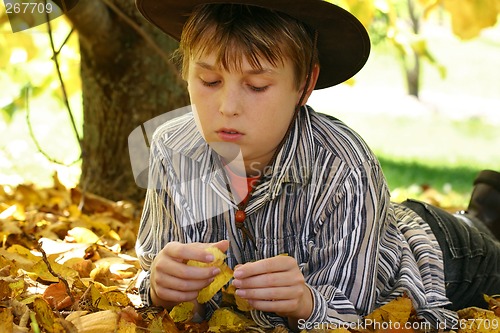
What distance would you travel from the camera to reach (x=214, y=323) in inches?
75.7

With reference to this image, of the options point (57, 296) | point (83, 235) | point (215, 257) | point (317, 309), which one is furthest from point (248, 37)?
point (83, 235)

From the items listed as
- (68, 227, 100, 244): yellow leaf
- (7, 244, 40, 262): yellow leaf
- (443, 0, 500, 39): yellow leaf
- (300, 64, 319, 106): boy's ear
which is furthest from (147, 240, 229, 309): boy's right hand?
(443, 0, 500, 39): yellow leaf

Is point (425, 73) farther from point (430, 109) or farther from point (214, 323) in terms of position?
point (214, 323)

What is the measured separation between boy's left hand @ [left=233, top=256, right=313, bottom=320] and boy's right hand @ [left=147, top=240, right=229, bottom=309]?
0.23 ft

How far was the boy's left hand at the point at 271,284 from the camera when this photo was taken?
1.79 metres

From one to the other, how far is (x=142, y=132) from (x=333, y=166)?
4.70ft

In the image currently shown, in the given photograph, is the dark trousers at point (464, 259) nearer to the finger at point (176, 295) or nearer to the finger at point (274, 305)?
the finger at point (274, 305)

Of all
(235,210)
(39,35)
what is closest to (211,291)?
(235,210)

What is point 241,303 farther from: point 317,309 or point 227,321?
point 317,309

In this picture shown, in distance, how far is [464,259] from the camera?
99.5 inches

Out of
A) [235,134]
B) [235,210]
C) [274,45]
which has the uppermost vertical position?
[274,45]

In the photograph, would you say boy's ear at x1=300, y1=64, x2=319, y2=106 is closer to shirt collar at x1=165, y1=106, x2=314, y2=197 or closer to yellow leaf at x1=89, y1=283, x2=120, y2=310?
shirt collar at x1=165, y1=106, x2=314, y2=197

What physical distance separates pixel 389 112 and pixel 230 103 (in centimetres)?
819

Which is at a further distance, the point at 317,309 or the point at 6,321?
the point at 317,309
